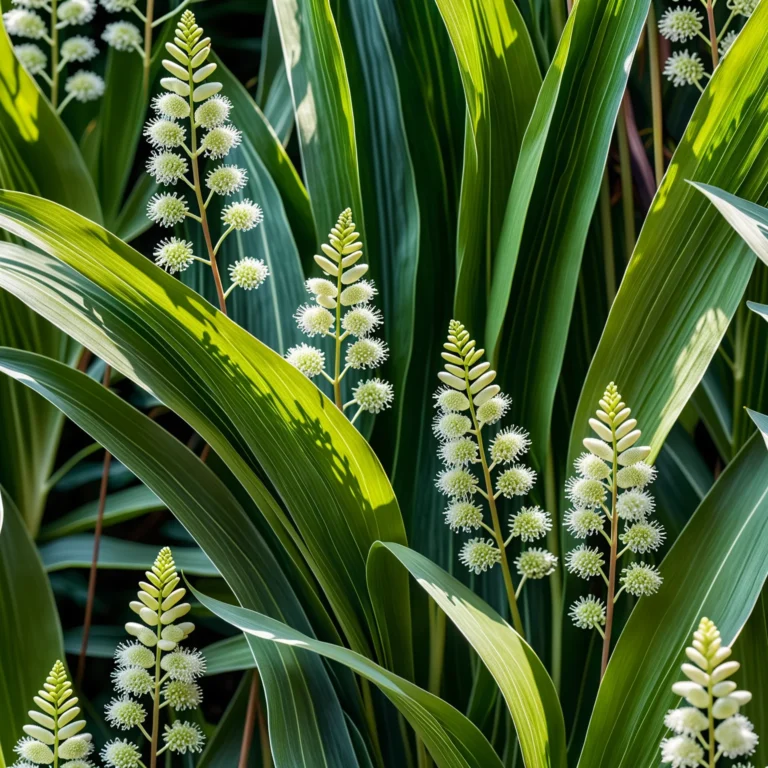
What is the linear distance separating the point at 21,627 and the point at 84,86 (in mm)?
448

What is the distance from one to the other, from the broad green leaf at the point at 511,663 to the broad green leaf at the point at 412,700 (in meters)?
0.03

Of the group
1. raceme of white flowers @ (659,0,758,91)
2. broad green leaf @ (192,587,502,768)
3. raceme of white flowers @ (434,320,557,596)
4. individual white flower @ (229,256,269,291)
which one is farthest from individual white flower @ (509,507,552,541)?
raceme of white flowers @ (659,0,758,91)

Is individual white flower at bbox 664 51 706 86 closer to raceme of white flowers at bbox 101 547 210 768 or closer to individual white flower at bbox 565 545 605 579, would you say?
individual white flower at bbox 565 545 605 579

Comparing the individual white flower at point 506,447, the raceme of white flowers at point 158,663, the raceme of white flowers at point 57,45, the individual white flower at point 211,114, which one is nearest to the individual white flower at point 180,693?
the raceme of white flowers at point 158,663

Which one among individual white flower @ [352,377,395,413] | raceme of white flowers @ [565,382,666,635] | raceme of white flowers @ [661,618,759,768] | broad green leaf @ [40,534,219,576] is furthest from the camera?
broad green leaf @ [40,534,219,576]

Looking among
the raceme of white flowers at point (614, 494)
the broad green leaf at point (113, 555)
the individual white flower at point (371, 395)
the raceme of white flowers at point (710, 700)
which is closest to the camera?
the raceme of white flowers at point (710, 700)

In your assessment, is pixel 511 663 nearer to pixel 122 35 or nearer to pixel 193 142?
pixel 193 142

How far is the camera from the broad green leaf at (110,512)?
25.7 inches

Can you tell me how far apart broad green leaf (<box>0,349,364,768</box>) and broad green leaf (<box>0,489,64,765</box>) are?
0.13 meters

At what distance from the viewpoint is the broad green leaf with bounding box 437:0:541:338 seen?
22.1 inches

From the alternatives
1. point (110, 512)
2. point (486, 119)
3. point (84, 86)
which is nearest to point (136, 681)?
point (110, 512)

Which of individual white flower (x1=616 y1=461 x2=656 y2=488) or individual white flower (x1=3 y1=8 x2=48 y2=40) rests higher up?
individual white flower (x1=3 y1=8 x2=48 y2=40)

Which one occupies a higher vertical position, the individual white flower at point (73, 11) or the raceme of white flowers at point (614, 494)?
the individual white flower at point (73, 11)

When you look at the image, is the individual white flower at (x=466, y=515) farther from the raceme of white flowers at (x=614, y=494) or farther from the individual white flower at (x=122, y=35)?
the individual white flower at (x=122, y=35)
